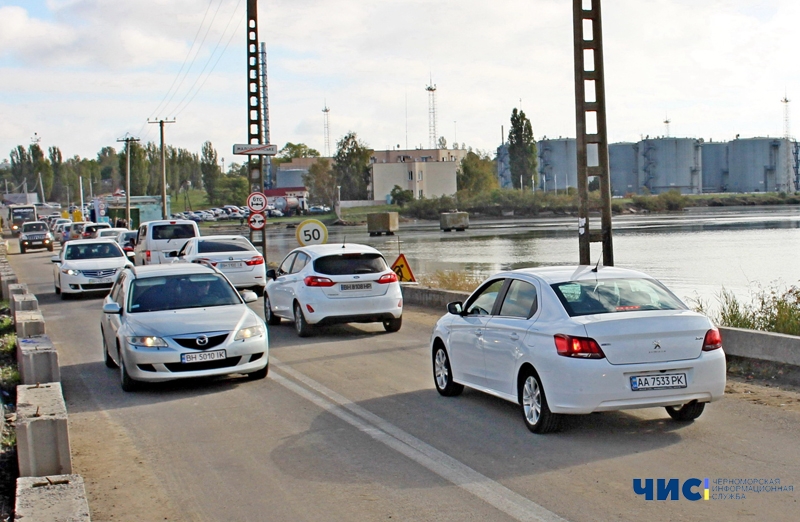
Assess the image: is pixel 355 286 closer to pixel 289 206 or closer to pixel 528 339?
pixel 528 339

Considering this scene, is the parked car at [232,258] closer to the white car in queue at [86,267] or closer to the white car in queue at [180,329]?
the white car in queue at [86,267]

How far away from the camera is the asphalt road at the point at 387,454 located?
241 inches

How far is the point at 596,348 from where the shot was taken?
7.66 metres

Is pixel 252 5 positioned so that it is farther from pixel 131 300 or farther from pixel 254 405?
pixel 254 405

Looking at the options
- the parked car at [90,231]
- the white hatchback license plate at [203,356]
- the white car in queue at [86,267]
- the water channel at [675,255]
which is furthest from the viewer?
the parked car at [90,231]

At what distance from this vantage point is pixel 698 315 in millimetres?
7992

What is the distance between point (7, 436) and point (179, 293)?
11.3 feet

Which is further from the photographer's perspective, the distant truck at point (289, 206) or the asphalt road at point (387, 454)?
the distant truck at point (289, 206)

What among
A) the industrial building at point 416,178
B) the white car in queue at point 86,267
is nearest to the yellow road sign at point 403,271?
the white car in queue at point 86,267

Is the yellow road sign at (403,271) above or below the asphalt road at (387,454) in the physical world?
above

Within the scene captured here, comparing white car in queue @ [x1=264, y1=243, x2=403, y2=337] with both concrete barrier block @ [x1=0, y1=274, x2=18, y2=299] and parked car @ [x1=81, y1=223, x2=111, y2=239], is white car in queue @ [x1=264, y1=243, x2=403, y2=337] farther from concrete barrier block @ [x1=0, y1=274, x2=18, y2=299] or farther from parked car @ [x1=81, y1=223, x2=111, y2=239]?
parked car @ [x1=81, y1=223, x2=111, y2=239]

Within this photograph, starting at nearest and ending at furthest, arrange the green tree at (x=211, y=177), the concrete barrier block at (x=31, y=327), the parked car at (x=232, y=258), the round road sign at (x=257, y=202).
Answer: the concrete barrier block at (x=31, y=327)
the parked car at (x=232, y=258)
the round road sign at (x=257, y=202)
the green tree at (x=211, y=177)

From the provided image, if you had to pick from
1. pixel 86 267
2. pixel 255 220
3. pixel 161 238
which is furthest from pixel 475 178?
pixel 86 267

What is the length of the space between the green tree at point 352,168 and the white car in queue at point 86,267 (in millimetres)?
123607
